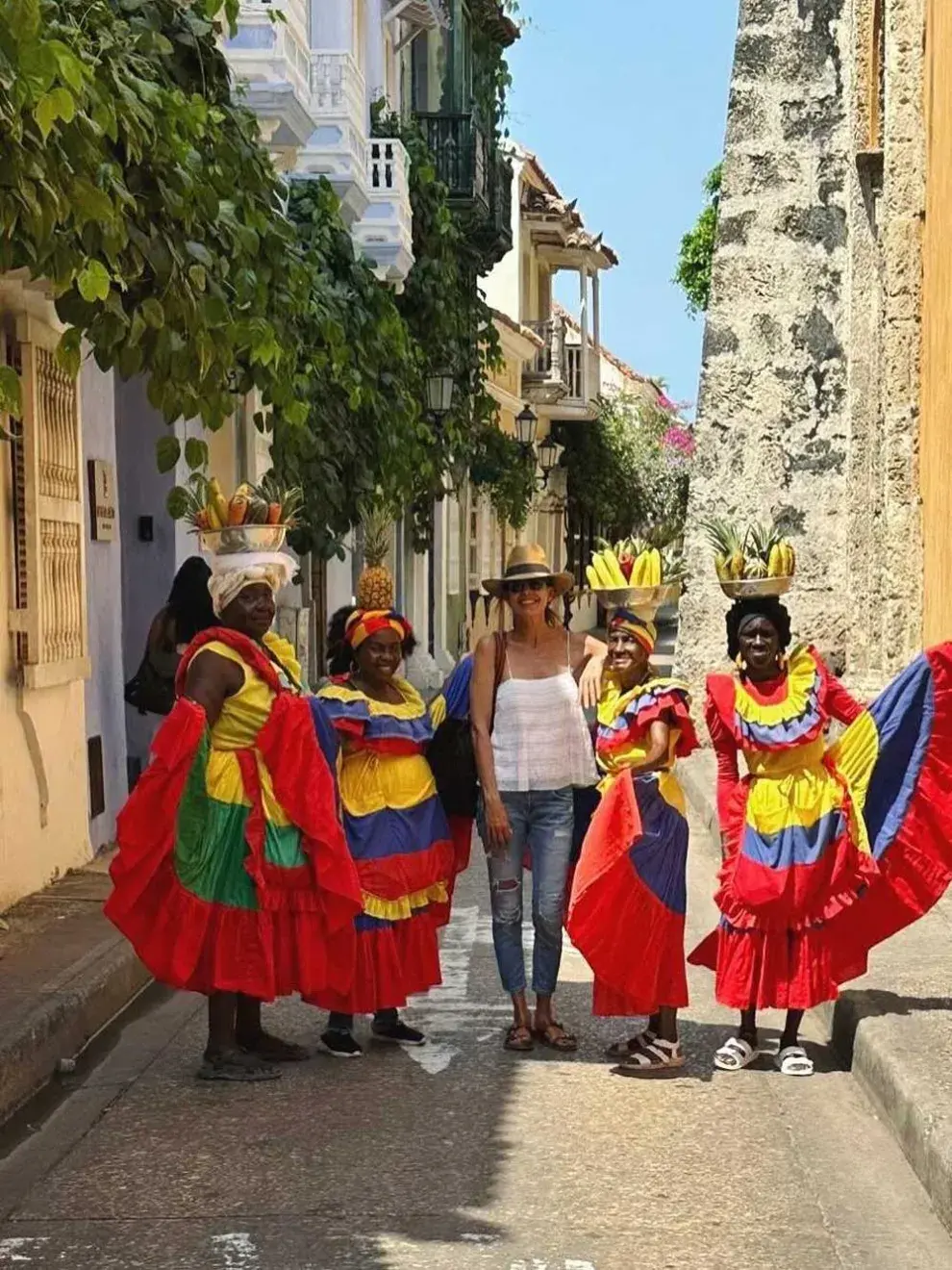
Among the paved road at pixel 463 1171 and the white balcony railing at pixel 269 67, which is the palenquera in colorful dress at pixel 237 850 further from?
the white balcony railing at pixel 269 67

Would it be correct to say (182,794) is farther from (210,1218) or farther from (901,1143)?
(901,1143)

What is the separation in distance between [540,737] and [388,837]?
2.05 ft

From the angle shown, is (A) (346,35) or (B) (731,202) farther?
(A) (346,35)

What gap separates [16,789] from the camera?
9.73 metres

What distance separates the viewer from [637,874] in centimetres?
709

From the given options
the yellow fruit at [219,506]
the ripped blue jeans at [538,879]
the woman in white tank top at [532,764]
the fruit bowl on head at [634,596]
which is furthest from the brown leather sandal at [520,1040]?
the yellow fruit at [219,506]

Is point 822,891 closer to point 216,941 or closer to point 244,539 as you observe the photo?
point 216,941

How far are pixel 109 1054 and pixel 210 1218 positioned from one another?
7.39 feet

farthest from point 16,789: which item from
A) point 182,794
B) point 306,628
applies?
point 306,628

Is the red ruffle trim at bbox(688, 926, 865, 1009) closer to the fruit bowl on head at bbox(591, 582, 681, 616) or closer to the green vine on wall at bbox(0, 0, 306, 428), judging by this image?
the fruit bowl on head at bbox(591, 582, 681, 616)

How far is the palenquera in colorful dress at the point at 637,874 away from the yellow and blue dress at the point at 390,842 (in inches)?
22.0

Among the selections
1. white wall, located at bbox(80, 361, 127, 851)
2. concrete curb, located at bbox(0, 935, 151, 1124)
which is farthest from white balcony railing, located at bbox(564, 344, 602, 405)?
concrete curb, located at bbox(0, 935, 151, 1124)

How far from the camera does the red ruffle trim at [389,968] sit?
284 inches

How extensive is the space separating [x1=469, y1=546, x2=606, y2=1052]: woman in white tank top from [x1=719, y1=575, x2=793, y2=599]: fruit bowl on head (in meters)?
0.53
